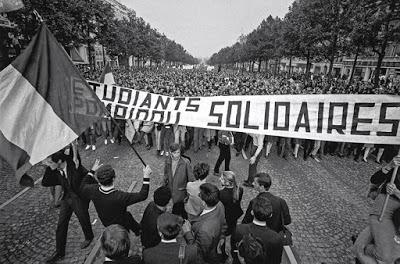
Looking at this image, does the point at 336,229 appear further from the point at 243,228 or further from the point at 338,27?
the point at 338,27

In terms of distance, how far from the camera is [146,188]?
3312 mm

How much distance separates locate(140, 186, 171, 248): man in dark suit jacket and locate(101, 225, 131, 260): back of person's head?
0.80 meters

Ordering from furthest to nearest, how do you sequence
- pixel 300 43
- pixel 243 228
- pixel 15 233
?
1. pixel 300 43
2. pixel 15 233
3. pixel 243 228

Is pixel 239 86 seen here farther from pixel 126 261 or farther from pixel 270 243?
pixel 126 261

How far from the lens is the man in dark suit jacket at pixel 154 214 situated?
3055mm

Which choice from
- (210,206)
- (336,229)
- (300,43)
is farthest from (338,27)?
(210,206)

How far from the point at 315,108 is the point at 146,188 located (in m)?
2.70

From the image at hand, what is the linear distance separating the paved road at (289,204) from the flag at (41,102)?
210 centimetres

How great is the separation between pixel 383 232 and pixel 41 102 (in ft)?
14.9

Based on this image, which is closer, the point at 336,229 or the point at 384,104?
the point at 384,104

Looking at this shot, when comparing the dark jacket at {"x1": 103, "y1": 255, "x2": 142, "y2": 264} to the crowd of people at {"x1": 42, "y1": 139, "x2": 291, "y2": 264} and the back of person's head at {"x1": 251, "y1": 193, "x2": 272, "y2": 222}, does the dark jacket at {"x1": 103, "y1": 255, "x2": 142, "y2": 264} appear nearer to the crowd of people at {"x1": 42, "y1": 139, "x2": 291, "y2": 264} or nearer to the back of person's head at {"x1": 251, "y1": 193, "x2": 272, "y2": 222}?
the crowd of people at {"x1": 42, "y1": 139, "x2": 291, "y2": 264}

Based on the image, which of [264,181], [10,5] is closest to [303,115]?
[264,181]

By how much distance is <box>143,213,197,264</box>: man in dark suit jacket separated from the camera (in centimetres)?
230

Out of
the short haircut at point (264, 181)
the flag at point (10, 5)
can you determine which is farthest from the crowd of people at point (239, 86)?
the short haircut at point (264, 181)
